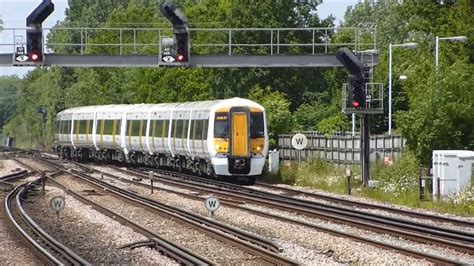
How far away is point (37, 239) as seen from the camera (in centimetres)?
1939

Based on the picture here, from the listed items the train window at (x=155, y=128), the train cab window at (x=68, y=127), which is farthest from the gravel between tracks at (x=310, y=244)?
the train cab window at (x=68, y=127)

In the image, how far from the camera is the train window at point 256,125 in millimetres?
35750

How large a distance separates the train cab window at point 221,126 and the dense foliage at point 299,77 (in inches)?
249

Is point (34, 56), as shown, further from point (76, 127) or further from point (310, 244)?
point (76, 127)

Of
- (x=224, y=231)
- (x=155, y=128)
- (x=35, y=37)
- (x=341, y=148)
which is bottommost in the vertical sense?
(x=224, y=231)

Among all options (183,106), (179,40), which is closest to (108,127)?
(183,106)

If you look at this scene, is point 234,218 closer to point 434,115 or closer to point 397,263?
point 397,263

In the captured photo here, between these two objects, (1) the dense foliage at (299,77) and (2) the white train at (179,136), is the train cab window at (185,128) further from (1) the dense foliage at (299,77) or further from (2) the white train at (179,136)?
(1) the dense foliage at (299,77)

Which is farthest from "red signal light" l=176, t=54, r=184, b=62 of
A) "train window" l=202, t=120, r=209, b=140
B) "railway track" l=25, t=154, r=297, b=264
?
"railway track" l=25, t=154, r=297, b=264

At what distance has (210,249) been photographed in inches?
693

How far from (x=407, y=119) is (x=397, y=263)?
55.7ft

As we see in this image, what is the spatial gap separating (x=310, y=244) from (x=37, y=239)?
18.2ft

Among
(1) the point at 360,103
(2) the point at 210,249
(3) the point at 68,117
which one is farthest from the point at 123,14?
(2) the point at 210,249

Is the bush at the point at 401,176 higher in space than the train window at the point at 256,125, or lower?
lower
